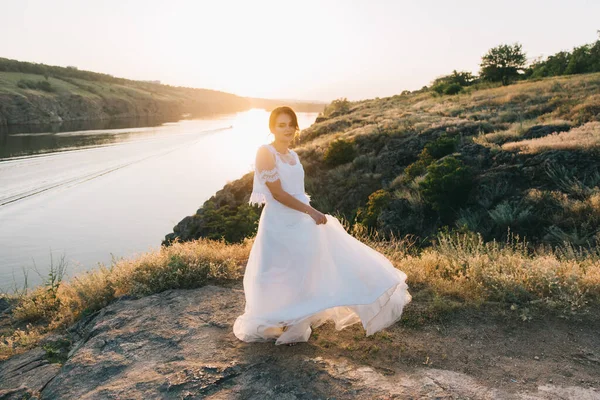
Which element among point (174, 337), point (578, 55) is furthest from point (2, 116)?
point (578, 55)

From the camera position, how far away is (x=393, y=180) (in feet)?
48.6

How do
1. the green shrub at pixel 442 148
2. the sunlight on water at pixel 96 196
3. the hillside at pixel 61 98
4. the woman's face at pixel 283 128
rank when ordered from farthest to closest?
the hillside at pixel 61 98 → the sunlight on water at pixel 96 196 → the green shrub at pixel 442 148 → the woman's face at pixel 283 128

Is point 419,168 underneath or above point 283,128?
underneath

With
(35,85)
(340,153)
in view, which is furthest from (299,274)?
(35,85)

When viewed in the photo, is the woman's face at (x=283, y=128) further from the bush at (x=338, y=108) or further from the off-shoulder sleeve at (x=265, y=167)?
the bush at (x=338, y=108)

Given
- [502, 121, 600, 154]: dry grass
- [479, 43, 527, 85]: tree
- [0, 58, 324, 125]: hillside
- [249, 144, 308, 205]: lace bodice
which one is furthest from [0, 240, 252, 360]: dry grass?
[0, 58, 324, 125]: hillside

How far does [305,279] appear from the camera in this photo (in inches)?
149

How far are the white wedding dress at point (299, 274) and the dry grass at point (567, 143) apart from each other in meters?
9.75

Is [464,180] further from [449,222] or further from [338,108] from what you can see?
[338,108]

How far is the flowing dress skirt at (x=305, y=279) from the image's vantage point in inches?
147

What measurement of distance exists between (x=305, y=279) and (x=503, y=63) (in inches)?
1822

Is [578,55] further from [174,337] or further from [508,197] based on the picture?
[174,337]

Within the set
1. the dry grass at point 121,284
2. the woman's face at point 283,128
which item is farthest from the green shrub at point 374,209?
the woman's face at point 283,128

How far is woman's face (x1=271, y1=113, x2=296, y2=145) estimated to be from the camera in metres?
3.92
